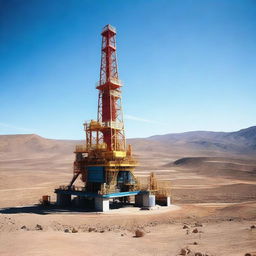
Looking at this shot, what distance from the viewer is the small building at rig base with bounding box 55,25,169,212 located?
25719 millimetres

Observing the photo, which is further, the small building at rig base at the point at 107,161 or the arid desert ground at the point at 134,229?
the small building at rig base at the point at 107,161

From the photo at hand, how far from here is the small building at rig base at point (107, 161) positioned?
2572 cm

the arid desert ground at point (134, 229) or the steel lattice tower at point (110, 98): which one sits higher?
the steel lattice tower at point (110, 98)

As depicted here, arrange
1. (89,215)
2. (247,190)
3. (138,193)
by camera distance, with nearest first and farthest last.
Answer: (89,215), (138,193), (247,190)

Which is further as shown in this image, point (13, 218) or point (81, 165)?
point (81, 165)

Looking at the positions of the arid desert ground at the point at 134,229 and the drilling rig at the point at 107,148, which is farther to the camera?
the drilling rig at the point at 107,148

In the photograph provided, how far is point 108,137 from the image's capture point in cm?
2839

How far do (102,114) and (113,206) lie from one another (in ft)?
32.1

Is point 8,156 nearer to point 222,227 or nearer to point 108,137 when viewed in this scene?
point 108,137

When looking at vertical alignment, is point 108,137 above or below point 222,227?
above

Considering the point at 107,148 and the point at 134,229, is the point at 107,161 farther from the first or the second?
the point at 134,229

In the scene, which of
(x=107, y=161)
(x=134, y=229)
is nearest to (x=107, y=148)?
(x=107, y=161)

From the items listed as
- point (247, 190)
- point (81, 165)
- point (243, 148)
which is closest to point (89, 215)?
point (81, 165)

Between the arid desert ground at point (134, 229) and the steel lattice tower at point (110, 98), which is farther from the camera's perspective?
the steel lattice tower at point (110, 98)
